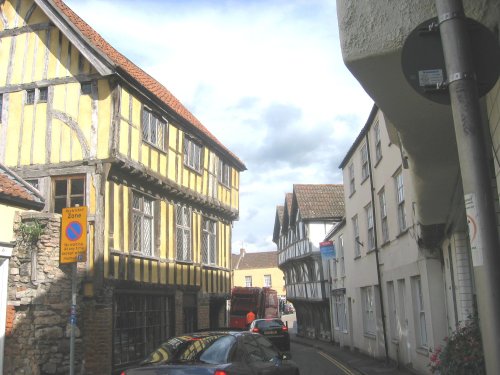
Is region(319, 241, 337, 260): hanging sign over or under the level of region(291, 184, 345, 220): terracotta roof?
under

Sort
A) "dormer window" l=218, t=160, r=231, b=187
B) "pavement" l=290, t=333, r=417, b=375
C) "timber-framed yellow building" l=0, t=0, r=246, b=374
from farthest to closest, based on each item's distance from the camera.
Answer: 1. "dormer window" l=218, t=160, r=231, b=187
2. "pavement" l=290, t=333, r=417, b=375
3. "timber-framed yellow building" l=0, t=0, r=246, b=374

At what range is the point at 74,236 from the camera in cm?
972

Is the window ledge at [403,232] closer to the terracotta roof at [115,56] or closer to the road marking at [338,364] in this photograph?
the road marking at [338,364]

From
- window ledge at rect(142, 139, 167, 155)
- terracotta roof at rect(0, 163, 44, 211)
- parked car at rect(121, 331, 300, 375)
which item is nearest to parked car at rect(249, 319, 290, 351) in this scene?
window ledge at rect(142, 139, 167, 155)

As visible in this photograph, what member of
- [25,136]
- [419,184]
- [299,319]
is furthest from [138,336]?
[299,319]

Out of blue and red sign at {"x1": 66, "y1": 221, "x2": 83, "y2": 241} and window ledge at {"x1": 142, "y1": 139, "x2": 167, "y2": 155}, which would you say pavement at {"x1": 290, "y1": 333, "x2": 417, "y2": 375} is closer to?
window ledge at {"x1": 142, "y1": 139, "x2": 167, "y2": 155}

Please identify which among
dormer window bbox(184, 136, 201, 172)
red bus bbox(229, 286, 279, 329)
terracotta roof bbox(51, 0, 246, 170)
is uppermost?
terracotta roof bbox(51, 0, 246, 170)

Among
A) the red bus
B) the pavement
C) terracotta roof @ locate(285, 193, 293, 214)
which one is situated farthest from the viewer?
terracotta roof @ locate(285, 193, 293, 214)

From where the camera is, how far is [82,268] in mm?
12414

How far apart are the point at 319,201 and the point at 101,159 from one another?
22.6m

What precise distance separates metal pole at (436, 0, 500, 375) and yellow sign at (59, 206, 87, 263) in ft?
27.0

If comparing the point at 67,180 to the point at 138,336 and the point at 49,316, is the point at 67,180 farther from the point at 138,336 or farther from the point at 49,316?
the point at 138,336

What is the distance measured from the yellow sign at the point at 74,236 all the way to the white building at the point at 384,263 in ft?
19.2

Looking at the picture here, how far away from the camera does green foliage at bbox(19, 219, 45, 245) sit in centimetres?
1140
